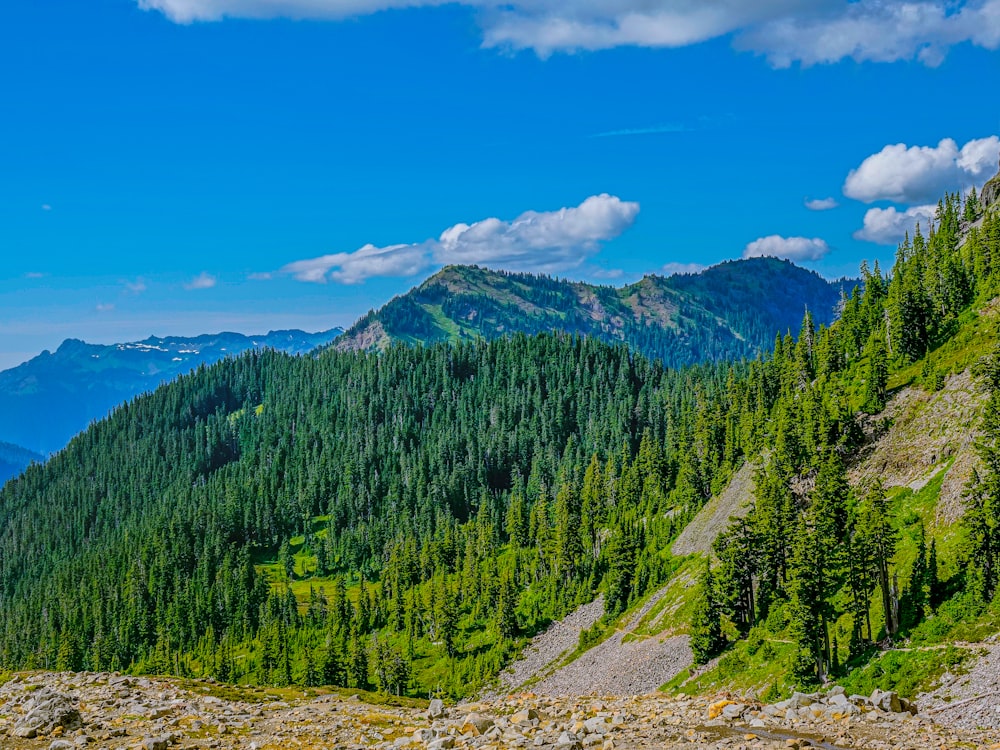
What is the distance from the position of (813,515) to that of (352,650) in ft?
306

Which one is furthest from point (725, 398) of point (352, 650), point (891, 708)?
point (891, 708)

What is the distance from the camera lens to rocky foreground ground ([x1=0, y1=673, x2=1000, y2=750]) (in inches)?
1061

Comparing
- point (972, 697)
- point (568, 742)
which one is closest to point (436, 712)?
point (568, 742)

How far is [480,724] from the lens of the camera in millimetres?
30109

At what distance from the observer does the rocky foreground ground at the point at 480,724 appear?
27.0 metres

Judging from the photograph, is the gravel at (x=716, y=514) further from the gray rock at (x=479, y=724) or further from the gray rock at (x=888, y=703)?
the gray rock at (x=479, y=724)

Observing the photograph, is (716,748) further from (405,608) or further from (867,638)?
(405,608)

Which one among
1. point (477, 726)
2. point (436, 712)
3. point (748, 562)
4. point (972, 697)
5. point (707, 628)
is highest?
point (477, 726)

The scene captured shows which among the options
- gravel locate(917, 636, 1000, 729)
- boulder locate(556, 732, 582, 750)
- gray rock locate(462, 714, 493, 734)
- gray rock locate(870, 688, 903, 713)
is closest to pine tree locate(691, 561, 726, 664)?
gravel locate(917, 636, 1000, 729)

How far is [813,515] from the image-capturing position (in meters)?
84.3

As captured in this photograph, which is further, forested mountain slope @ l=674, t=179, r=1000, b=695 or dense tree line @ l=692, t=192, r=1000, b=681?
dense tree line @ l=692, t=192, r=1000, b=681

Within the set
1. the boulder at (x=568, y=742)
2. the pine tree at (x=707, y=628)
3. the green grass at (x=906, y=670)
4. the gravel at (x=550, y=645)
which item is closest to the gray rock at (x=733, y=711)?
the boulder at (x=568, y=742)

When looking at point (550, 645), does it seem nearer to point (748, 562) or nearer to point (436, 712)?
point (748, 562)

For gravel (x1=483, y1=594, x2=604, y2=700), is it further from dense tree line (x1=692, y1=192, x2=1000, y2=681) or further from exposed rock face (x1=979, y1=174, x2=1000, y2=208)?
exposed rock face (x1=979, y1=174, x2=1000, y2=208)
